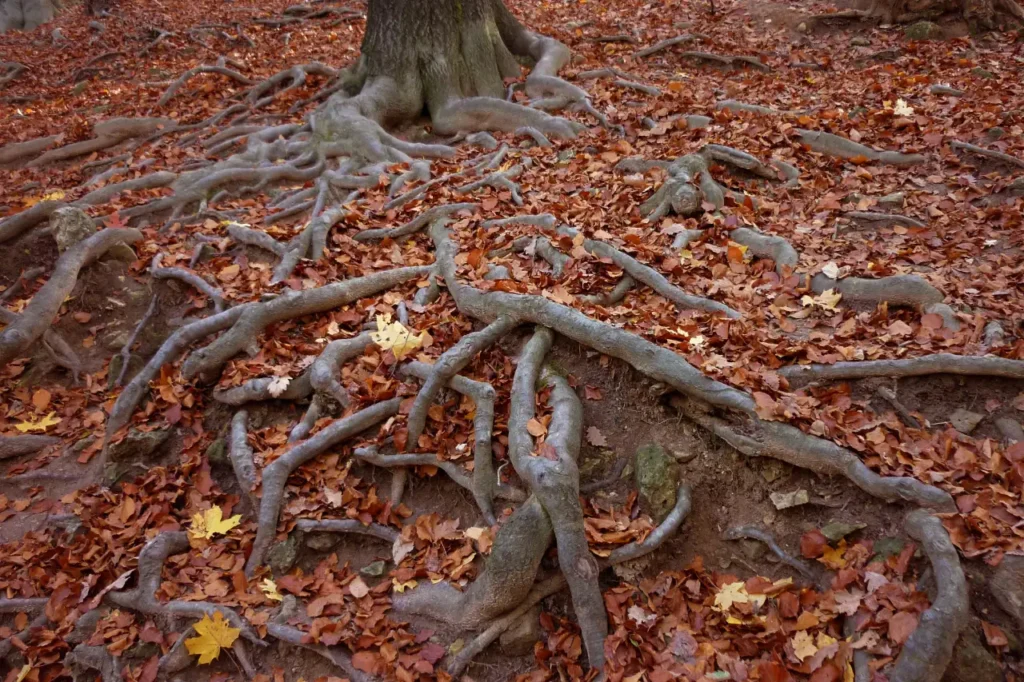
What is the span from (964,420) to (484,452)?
2.45 meters

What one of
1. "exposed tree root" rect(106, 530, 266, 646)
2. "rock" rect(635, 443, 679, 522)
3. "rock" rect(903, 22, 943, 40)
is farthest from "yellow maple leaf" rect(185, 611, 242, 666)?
"rock" rect(903, 22, 943, 40)

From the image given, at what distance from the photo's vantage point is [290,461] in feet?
12.2

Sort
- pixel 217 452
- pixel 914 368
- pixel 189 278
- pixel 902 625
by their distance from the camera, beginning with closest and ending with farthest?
pixel 902 625 → pixel 914 368 → pixel 217 452 → pixel 189 278

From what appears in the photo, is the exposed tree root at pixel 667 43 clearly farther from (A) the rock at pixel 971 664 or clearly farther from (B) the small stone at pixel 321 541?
(A) the rock at pixel 971 664

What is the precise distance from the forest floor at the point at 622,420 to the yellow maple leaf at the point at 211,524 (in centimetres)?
5

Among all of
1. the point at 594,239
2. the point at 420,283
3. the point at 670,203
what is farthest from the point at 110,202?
the point at 670,203

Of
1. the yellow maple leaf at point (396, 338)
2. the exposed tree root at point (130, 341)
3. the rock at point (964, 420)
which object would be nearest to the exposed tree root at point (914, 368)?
the rock at point (964, 420)

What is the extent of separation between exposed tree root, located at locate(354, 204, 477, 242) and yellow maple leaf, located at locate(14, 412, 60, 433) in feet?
8.69

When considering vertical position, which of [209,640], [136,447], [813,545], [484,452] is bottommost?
[209,640]

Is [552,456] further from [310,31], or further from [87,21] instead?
[87,21]

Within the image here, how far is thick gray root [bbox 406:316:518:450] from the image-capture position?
3703 mm

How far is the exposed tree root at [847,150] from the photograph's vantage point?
5773 millimetres

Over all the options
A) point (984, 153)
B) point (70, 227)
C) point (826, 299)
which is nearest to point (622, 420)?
point (826, 299)

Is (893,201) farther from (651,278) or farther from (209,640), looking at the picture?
(209,640)
